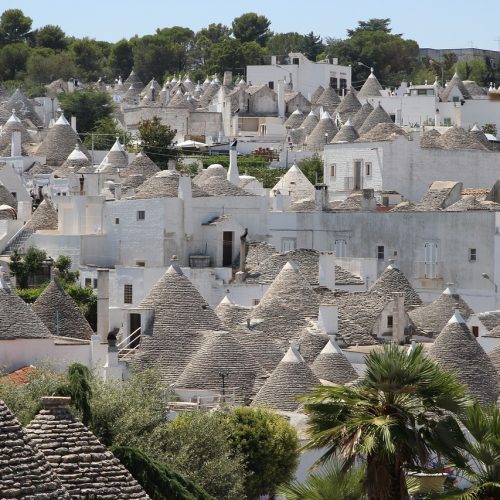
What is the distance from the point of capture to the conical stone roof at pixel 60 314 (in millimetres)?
52906

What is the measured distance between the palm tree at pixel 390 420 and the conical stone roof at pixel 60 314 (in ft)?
93.2

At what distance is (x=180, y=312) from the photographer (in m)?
49.4

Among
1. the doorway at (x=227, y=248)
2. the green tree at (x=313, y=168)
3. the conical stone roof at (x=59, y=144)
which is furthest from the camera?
the conical stone roof at (x=59, y=144)

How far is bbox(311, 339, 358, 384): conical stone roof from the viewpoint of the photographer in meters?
47.2

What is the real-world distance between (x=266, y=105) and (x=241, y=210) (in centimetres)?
4313

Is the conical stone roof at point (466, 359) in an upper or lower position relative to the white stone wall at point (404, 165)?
lower

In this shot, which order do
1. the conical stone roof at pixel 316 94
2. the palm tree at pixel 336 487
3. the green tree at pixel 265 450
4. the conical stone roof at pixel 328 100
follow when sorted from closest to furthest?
the palm tree at pixel 336 487, the green tree at pixel 265 450, the conical stone roof at pixel 328 100, the conical stone roof at pixel 316 94

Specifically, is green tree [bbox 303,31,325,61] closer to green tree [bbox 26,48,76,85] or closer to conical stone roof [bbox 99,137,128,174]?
green tree [bbox 26,48,76,85]

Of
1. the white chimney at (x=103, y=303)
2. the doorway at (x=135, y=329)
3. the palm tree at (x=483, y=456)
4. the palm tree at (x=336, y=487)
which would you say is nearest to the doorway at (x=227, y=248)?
the white chimney at (x=103, y=303)

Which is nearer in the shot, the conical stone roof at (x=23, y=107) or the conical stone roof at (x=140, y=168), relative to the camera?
the conical stone roof at (x=140, y=168)

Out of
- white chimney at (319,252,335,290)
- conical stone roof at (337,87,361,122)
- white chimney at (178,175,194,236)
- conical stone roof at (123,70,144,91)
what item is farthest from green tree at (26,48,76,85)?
white chimney at (319,252,335,290)

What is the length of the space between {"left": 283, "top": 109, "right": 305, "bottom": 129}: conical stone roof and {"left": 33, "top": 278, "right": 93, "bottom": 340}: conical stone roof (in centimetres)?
4956

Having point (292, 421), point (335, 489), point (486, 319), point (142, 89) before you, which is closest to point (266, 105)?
point (142, 89)

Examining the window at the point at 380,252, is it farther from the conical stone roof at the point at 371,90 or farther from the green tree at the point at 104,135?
the conical stone roof at the point at 371,90
